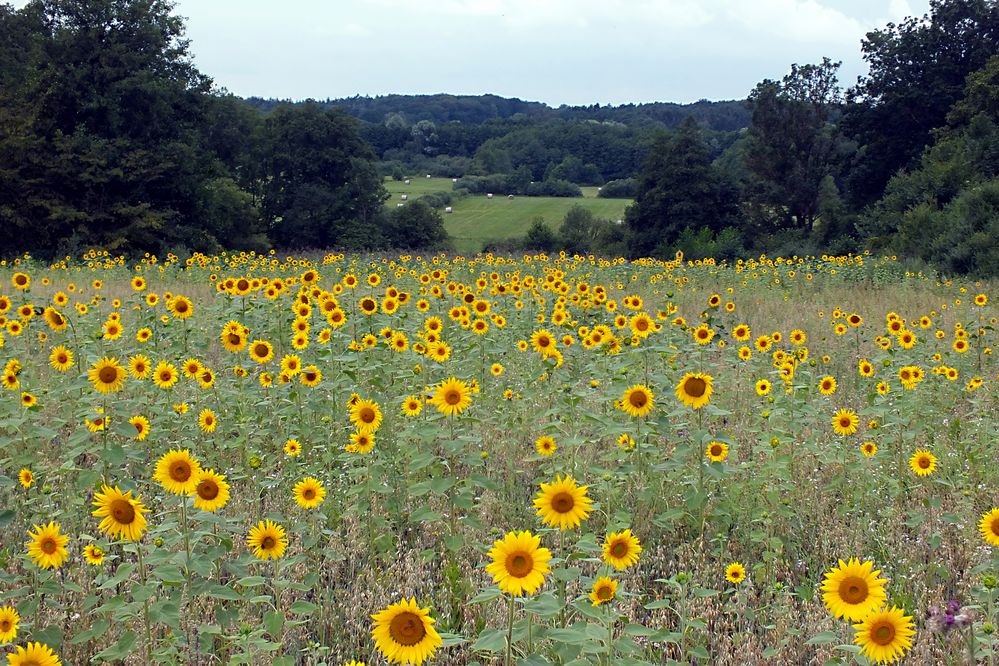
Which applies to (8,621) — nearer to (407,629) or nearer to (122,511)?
(122,511)

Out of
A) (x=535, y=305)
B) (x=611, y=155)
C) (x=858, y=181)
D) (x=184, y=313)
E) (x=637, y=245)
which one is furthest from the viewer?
(x=611, y=155)

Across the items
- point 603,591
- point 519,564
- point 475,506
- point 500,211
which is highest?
point 500,211

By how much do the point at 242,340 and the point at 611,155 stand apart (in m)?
64.0

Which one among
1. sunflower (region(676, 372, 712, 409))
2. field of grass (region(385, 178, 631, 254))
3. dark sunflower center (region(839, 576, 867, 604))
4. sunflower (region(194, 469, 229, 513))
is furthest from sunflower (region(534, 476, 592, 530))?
field of grass (region(385, 178, 631, 254))

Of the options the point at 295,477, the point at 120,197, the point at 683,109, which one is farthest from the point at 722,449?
the point at 683,109

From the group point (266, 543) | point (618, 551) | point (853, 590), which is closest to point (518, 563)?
point (618, 551)

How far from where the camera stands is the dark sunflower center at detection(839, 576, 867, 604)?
2.03 meters

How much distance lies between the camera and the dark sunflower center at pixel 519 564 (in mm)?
1928

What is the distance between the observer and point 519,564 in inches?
76.3

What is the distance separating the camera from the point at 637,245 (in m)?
37.8

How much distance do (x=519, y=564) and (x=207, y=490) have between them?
3.81 feet

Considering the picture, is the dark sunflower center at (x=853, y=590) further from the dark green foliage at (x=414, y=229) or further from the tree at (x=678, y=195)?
the dark green foliage at (x=414, y=229)

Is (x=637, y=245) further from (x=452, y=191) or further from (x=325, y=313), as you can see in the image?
(x=325, y=313)

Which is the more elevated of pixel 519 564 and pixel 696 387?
pixel 696 387
